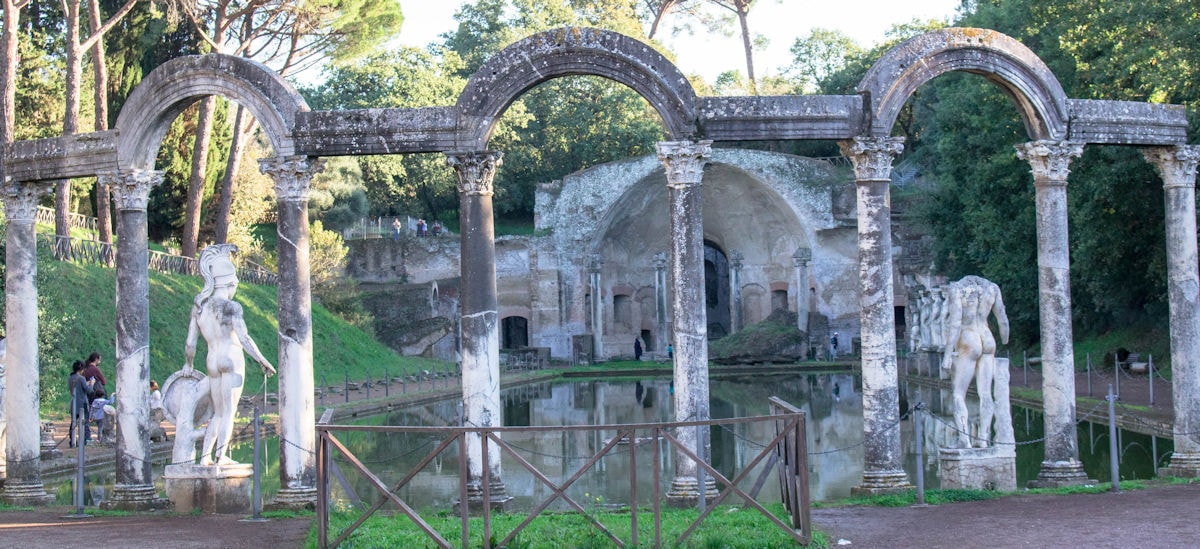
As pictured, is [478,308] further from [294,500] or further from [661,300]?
[661,300]

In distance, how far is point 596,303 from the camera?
140 ft

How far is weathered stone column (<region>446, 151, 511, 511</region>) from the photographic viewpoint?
12.1m

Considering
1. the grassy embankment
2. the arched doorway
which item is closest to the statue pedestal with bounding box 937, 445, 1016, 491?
the grassy embankment

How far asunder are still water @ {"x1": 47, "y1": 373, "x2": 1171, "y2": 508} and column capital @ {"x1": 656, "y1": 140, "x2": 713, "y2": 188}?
8.74 feet

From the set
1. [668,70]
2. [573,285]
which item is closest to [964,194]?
[573,285]

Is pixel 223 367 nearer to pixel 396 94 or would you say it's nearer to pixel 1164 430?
pixel 1164 430

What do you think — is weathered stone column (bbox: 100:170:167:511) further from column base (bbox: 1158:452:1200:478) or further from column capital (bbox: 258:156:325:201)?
column base (bbox: 1158:452:1200:478)

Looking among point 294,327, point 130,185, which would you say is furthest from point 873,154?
point 130,185

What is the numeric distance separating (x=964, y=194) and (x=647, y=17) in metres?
25.2

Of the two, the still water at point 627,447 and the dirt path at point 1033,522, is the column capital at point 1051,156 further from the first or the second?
the dirt path at point 1033,522

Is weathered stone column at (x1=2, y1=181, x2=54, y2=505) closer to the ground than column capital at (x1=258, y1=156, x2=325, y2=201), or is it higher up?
closer to the ground

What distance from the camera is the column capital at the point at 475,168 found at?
12.3 meters

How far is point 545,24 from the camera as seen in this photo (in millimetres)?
53375

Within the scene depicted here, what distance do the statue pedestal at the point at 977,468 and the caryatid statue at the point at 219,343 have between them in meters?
6.90
